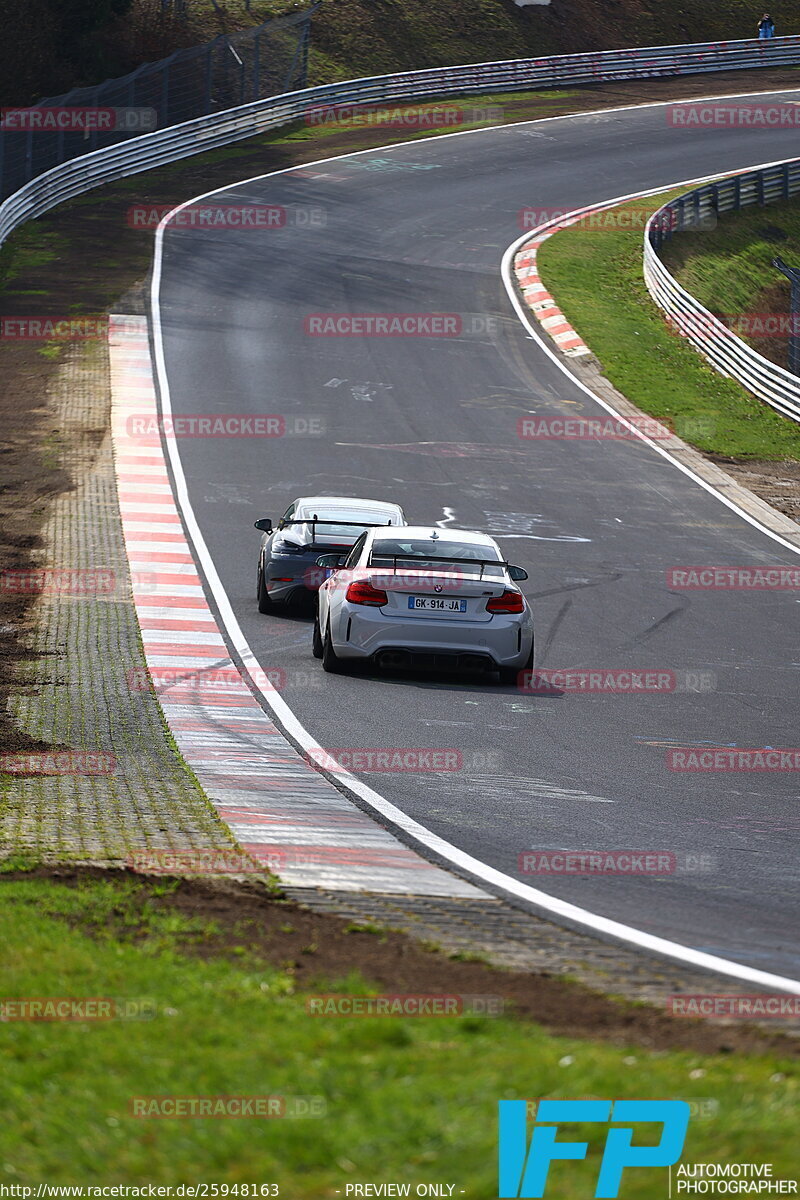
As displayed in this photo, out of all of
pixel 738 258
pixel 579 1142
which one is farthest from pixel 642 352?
pixel 579 1142

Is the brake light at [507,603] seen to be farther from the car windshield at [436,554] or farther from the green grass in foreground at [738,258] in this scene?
the green grass in foreground at [738,258]

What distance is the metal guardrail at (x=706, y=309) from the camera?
33.8 m

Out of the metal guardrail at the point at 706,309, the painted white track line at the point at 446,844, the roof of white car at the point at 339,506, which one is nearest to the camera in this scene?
the painted white track line at the point at 446,844

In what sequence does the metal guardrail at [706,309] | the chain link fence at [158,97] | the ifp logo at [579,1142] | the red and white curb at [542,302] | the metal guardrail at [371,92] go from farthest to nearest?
the metal guardrail at [371,92] → the chain link fence at [158,97] → the red and white curb at [542,302] → the metal guardrail at [706,309] → the ifp logo at [579,1142]

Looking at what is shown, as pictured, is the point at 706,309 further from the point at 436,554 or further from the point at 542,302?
the point at 436,554

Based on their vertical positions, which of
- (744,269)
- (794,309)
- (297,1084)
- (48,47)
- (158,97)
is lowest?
(297,1084)

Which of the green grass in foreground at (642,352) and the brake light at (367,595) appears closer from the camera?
the brake light at (367,595)

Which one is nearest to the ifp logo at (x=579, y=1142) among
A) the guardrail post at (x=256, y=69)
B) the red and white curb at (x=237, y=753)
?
the red and white curb at (x=237, y=753)

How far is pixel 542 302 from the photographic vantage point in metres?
39.8

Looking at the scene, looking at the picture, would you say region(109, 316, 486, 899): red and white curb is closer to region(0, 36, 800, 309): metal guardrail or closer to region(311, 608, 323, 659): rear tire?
region(311, 608, 323, 659): rear tire

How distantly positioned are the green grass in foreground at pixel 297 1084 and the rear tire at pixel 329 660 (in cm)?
849

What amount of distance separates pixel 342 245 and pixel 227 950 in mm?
38366

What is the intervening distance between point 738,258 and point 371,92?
19.5 m

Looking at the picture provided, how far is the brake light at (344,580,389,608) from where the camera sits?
562 inches
